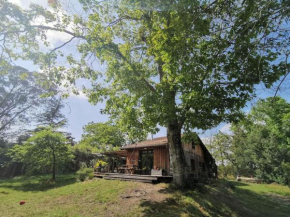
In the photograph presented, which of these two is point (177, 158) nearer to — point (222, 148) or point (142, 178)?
point (142, 178)

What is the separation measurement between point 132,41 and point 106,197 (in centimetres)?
962

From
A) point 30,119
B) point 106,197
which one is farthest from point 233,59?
point 30,119

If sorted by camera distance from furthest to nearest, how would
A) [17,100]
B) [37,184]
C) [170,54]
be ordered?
[17,100], [37,184], [170,54]

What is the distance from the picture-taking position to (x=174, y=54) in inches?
231

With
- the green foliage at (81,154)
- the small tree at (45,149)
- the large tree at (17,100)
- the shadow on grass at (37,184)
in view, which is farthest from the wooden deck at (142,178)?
the large tree at (17,100)

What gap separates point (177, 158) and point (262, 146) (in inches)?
1036

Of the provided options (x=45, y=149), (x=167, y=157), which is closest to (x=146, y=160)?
(x=167, y=157)

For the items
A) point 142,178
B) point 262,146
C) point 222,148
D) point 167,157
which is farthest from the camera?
point 222,148

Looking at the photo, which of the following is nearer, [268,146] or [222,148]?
[268,146]

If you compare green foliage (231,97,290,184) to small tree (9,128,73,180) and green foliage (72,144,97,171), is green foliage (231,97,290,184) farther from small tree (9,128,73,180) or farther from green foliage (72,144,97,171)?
green foliage (72,144,97,171)

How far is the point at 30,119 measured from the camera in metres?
29.1

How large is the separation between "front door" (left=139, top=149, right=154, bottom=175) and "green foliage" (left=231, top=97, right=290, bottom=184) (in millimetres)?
13446

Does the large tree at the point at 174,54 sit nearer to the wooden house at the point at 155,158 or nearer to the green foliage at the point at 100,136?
the wooden house at the point at 155,158

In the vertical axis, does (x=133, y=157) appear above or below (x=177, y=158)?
above
